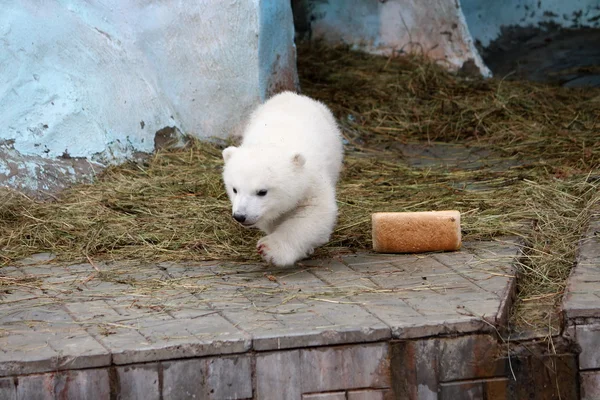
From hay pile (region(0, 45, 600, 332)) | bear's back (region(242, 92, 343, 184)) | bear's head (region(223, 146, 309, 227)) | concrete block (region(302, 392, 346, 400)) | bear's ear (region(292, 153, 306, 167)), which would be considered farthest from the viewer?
hay pile (region(0, 45, 600, 332))

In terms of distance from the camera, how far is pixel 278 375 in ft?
11.9

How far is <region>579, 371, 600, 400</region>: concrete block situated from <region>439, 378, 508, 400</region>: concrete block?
1.03 ft

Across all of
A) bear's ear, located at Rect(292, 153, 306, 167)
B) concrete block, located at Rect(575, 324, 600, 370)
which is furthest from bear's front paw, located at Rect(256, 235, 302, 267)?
concrete block, located at Rect(575, 324, 600, 370)

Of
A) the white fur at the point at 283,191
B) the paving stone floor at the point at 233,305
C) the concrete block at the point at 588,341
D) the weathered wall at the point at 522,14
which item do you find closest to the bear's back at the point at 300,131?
the white fur at the point at 283,191

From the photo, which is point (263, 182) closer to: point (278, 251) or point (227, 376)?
point (278, 251)

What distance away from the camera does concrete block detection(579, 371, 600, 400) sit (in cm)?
385

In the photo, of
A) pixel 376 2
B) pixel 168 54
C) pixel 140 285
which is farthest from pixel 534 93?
pixel 140 285

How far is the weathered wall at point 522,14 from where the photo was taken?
424 inches

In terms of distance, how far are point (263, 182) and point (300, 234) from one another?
1.02 ft

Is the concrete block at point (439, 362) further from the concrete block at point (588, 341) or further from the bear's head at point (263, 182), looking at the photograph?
the bear's head at point (263, 182)

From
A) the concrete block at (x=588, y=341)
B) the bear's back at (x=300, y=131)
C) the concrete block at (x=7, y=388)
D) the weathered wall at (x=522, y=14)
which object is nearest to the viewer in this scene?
the concrete block at (x=7, y=388)

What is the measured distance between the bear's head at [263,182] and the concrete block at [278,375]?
3.25 ft

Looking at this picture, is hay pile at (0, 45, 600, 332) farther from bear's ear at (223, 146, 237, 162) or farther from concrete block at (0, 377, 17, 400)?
concrete block at (0, 377, 17, 400)

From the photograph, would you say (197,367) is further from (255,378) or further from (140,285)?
(140,285)
